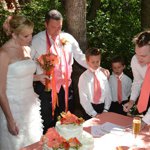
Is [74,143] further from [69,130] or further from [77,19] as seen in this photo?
[77,19]

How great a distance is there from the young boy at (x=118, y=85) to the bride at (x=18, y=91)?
1116mm

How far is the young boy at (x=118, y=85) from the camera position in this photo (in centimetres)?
536

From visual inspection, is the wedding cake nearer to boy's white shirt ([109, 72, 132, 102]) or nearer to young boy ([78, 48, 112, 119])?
young boy ([78, 48, 112, 119])

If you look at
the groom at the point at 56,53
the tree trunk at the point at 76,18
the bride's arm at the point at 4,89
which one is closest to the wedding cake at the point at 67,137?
the bride's arm at the point at 4,89

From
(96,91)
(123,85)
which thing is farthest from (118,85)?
(96,91)

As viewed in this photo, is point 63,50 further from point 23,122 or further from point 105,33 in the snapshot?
point 105,33

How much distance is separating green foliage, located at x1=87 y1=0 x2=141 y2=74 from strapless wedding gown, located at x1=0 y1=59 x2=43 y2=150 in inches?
84.8

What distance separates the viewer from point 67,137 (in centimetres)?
320

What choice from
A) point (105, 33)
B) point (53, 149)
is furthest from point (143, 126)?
point (105, 33)

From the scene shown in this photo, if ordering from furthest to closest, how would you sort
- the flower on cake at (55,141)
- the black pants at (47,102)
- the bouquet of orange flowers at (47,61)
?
the black pants at (47,102) < the bouquet of orange flowers at (47,61) < the flower on cake at (55,141)

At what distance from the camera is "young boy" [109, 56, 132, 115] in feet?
17.6

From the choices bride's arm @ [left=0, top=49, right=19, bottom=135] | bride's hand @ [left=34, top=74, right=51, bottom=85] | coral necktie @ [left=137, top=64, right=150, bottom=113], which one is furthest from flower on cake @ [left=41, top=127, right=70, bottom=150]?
bride's hand @ [left=34, top=74, right=51, bottom=85]

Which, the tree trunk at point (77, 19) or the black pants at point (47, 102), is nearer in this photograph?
the black pants at point (47, 102)

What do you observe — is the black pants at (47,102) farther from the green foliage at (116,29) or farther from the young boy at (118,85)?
the green foliage at (116,29)
